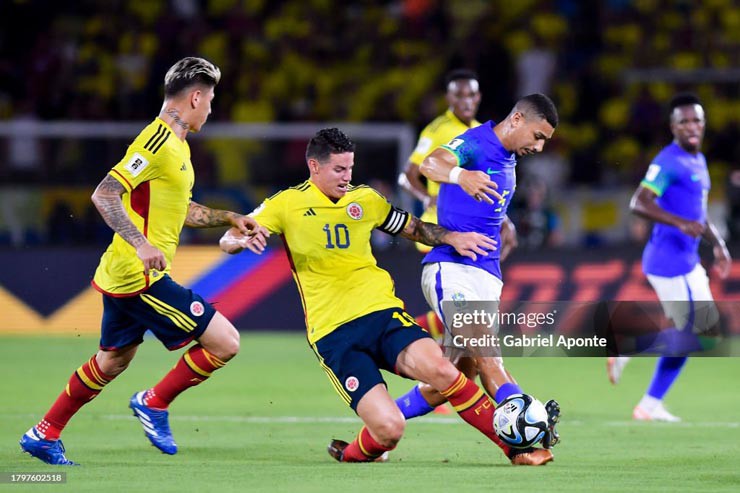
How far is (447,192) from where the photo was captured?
316 inches

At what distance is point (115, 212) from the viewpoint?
718 cm

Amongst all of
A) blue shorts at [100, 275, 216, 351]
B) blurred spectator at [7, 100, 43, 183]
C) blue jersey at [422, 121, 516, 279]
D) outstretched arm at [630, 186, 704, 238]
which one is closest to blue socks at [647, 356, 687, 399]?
outstretched arm at [630, 186, 704, 238]

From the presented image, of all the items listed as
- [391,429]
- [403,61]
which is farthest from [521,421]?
[403,61]

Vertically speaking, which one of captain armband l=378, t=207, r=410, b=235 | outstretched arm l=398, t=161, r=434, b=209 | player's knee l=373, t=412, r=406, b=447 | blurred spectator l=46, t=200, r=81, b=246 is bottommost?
blurred spectator l=46, t=200, r=81, b=246

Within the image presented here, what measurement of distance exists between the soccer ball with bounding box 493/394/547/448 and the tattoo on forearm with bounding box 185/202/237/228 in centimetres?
195

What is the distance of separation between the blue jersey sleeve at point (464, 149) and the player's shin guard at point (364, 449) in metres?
1.67

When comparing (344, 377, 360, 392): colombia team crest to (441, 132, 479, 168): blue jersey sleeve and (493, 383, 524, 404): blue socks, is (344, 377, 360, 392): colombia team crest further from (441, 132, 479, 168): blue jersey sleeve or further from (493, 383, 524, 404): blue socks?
(441, 132, 479, 168): blue jersey sleeve

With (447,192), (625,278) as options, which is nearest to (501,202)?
(447,192)

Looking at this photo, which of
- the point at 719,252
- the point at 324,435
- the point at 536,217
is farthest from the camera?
the point at 536,217

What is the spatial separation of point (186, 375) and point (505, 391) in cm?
197

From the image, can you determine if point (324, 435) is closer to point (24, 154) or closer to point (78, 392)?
point (78, 392)

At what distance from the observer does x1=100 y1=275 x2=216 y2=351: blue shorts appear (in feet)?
25.1

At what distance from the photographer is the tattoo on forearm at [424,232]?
761cm

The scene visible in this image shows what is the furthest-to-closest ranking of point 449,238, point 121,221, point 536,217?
1. point 536,217
2. point 449,238
3. point 121,221
